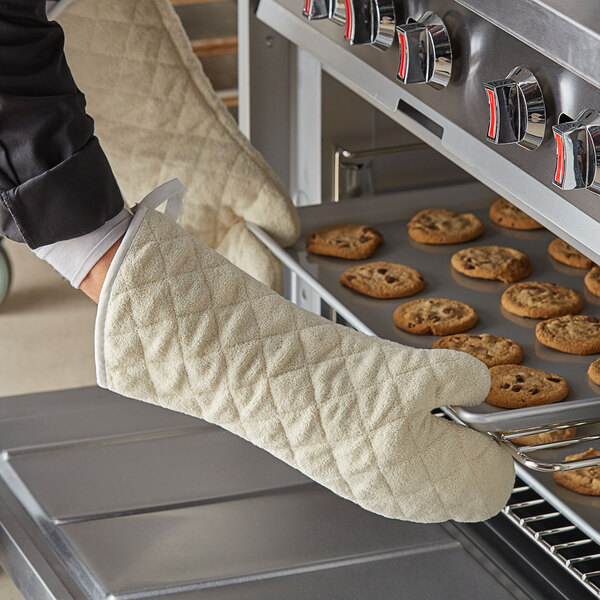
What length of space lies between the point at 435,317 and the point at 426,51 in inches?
13.6

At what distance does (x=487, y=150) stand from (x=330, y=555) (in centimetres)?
40

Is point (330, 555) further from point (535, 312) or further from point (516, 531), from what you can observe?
point (535, 312)

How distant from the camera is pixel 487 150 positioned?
33.5 inches

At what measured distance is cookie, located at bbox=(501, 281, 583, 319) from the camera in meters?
1.13

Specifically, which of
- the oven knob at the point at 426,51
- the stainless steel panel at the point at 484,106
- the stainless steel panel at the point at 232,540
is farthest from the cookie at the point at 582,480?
the oven knob at the point at 426,51

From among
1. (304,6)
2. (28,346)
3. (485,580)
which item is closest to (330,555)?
(485,580)

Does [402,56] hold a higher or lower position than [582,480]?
higher

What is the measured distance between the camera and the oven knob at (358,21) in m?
0.96

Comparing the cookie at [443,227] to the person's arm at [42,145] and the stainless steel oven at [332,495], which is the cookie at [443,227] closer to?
the stainless steel oven at [332,495]

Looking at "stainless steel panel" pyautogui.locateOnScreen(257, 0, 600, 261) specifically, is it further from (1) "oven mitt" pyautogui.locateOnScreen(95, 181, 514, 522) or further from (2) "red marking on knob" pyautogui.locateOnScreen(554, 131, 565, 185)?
(1) "oven mitt" pyautogui.locateOnScreen(95, 181, 514, 522)

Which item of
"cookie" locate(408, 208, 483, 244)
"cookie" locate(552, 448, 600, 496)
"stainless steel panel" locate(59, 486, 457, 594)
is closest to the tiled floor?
"cookie" locate(408, 208, 483, 244)

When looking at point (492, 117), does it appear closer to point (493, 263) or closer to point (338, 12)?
point (338, 12)

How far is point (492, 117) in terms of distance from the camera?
782 mm

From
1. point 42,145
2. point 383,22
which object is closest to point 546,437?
point 383,22
